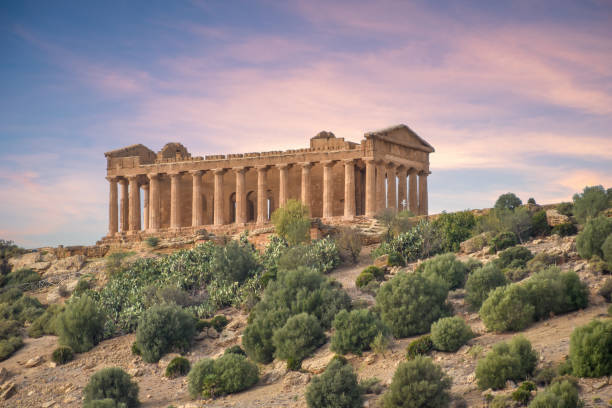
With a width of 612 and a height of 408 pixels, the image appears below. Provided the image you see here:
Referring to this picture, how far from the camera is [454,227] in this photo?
4572 cm

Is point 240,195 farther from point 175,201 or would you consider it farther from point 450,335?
point 450,335

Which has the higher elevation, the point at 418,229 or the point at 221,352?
the point at 418,229

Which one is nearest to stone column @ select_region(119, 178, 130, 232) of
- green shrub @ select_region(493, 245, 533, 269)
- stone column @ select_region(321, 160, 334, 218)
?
stone column @ select_region(321, 160, 334, 218)

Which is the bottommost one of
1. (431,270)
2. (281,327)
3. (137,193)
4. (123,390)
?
(123,390)

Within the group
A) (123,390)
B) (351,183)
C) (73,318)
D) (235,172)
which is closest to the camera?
(123,390)

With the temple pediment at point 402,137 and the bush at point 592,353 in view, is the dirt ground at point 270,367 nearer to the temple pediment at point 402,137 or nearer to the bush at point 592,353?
the bush at point 592,353

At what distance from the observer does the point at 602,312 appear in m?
27.0

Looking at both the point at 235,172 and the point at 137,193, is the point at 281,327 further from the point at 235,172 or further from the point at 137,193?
the point at 137,193

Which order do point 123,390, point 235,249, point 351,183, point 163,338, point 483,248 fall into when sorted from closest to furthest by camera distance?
1. point 123,390
2. point 163,338
3. point 483,248
4. point 235,249
5. point 351,183

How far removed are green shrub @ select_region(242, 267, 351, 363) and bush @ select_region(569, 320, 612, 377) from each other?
12568 mm

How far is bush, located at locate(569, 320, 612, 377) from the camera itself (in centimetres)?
2070

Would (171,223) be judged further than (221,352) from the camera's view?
Yes

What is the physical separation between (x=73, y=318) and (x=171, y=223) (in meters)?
24.0

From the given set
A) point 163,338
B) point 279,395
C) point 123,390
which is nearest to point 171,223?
point 163,338
